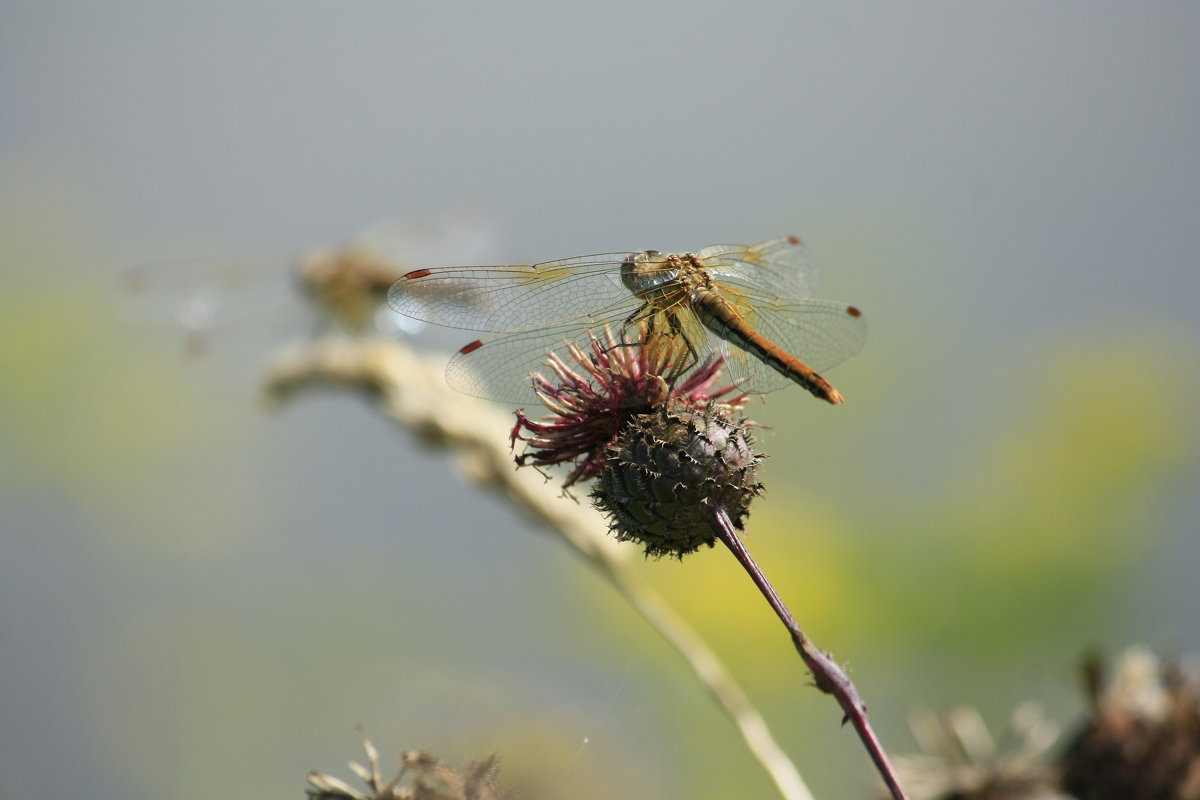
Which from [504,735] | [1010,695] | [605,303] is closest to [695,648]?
[504,735]

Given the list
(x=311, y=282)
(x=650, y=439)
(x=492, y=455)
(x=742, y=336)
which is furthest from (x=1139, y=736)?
(x=311, y=282)

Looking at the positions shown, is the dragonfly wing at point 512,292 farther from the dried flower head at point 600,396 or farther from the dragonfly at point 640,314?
the dried flower head at point 600,396

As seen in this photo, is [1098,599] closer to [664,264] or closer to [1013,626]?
[1013,626]

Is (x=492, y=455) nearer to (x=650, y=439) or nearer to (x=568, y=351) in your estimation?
(x=568, y=351)

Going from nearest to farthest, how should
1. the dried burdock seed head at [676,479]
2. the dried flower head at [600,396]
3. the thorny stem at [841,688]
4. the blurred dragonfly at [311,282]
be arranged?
the thorny stem at [841,688] → the dried burdock seed head at [676,479] → the dried flower head at [600,396] → the blurred dragonfly at [311,282]

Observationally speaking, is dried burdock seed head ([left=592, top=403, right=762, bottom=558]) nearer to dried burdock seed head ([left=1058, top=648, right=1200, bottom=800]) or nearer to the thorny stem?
the thorny stem

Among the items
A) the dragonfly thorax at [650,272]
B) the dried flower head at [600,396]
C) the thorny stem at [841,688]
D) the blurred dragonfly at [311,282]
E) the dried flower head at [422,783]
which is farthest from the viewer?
the blurred dragonfly at [311,282]

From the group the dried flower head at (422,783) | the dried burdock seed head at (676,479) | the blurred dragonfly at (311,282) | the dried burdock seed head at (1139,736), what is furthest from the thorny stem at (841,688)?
the blurred dragonfly at (311,282)
